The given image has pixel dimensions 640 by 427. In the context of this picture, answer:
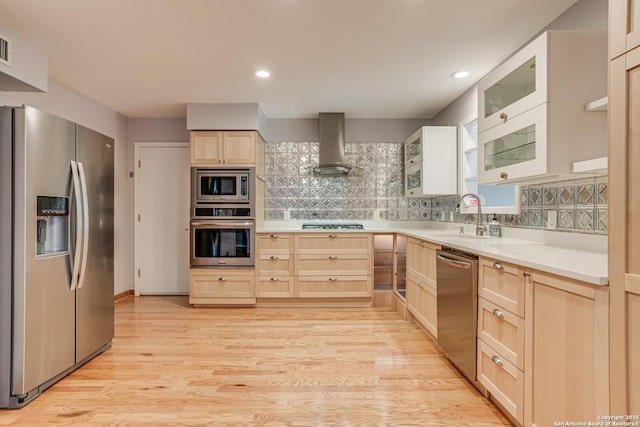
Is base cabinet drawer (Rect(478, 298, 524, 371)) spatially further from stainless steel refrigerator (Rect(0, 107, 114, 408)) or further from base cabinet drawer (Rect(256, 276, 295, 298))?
stainless steel refrigerator (Rect(0, 107, 114, 408))

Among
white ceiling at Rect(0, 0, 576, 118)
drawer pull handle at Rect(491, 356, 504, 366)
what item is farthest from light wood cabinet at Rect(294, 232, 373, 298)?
drawer pull handle at Rect(491, 356, 504, 366)

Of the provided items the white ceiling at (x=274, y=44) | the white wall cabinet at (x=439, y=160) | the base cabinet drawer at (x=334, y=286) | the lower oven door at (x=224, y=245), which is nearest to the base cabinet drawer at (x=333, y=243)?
the base cabinet drawer at (x=334, y=286)

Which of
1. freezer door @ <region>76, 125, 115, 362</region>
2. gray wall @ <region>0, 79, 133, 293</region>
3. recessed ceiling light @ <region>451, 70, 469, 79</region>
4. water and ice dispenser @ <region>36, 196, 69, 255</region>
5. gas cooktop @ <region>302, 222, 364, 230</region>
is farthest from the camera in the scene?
gas cooktop @ <region>302, 222, 364, 230</region>

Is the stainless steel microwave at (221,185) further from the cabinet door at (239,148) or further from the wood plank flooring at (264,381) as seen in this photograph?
the wood plank flooring at (264,381)

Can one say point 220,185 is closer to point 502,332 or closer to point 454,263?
point 454,263

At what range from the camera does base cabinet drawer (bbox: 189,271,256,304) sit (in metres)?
3.80

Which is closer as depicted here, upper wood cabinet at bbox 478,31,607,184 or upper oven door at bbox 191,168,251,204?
upper wood cabinet at bbox 478,31,607,184

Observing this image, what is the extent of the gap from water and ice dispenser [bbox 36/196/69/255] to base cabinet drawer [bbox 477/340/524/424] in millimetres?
2679

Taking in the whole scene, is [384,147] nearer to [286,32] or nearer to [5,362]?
[286,32]

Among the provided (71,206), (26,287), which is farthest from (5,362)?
(71,206)

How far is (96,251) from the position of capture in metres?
2.42

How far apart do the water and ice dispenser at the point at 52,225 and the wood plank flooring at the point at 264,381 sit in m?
0.90

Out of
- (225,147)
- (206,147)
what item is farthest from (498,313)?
(206,147)

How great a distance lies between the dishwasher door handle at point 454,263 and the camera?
6.67ft
